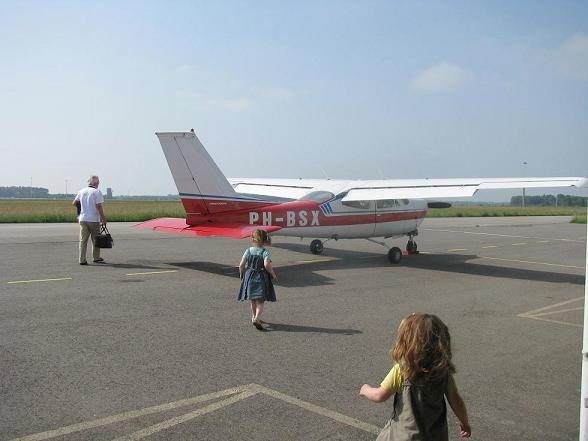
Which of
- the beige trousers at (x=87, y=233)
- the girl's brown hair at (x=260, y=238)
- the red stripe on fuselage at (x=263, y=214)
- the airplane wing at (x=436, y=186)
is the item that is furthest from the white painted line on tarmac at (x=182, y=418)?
the airplane wing at (x=436, y=186)

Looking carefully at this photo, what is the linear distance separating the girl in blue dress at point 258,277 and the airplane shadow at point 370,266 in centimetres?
347

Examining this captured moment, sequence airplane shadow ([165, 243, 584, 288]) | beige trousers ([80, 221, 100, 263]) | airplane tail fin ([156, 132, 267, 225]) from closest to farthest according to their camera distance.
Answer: airplane shadow ([165, 243, 584, 288]) < airplane tail fin ([156, 132, 267, 225]) < beige trousers ([80, 221, 100, 263])

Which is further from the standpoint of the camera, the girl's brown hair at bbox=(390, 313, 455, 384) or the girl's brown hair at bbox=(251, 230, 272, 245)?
the girl's brown hair at bbox=(251, 230, 272, 245)

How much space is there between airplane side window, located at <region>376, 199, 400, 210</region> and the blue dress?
30.9ft

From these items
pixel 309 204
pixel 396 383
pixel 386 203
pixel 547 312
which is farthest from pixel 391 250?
pixel 396 383

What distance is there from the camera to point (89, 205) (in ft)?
42.9

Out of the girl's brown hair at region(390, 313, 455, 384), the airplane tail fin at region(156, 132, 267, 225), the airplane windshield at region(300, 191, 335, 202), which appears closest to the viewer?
the girl's brown hair at region(390, 313, 455, 384)

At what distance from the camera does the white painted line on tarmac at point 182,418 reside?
3.98 metres

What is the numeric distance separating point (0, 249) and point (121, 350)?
442 inches

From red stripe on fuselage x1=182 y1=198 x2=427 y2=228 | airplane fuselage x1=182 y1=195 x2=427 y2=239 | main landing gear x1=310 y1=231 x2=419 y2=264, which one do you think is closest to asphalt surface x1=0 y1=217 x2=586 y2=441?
red stripe on fuselage x1=182 y1=198 x2=427 y2=228

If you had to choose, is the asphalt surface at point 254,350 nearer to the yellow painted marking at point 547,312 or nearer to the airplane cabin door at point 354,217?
the yellow painted marking at point 547,312

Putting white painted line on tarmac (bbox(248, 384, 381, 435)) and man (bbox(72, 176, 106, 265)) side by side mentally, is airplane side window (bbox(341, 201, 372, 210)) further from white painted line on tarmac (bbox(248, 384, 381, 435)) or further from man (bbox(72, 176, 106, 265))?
white painted line on tarmac (bbox(248, 384, 381, 435))

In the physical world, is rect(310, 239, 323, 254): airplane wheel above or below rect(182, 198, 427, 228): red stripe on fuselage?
below

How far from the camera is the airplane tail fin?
12.5 meters
